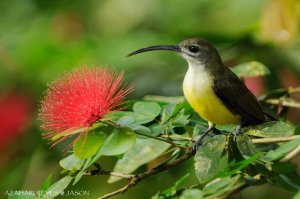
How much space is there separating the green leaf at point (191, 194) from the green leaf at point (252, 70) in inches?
50.7

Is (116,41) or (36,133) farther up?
(116,41)

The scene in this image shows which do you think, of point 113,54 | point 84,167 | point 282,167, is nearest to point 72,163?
point 84,167

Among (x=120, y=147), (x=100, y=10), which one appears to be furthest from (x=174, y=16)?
→ (x=120, y=147)

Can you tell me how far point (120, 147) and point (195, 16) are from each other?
2.95 metres

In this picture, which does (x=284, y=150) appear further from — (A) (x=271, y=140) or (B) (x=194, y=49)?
(B) (x=194, y=49)

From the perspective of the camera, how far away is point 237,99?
291 centimetres

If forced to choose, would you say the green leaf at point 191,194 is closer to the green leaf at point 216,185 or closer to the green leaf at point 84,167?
the green leaf at point 216,185

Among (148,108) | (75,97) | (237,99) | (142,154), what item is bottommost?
(142,154)

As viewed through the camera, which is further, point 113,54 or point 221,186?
point 113,54

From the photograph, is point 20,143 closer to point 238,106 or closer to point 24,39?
A: point 24,39

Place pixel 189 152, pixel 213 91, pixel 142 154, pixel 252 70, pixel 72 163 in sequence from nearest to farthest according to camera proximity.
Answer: pixel 189 152 → pixel 72 163 → pixel 142 154 → pixel 213 91 → pixel 252 70

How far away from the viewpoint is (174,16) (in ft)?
16.6

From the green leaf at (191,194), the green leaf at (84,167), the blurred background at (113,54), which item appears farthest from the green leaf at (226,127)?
the green leaf at (191,194)

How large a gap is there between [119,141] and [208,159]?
0.28 meters
